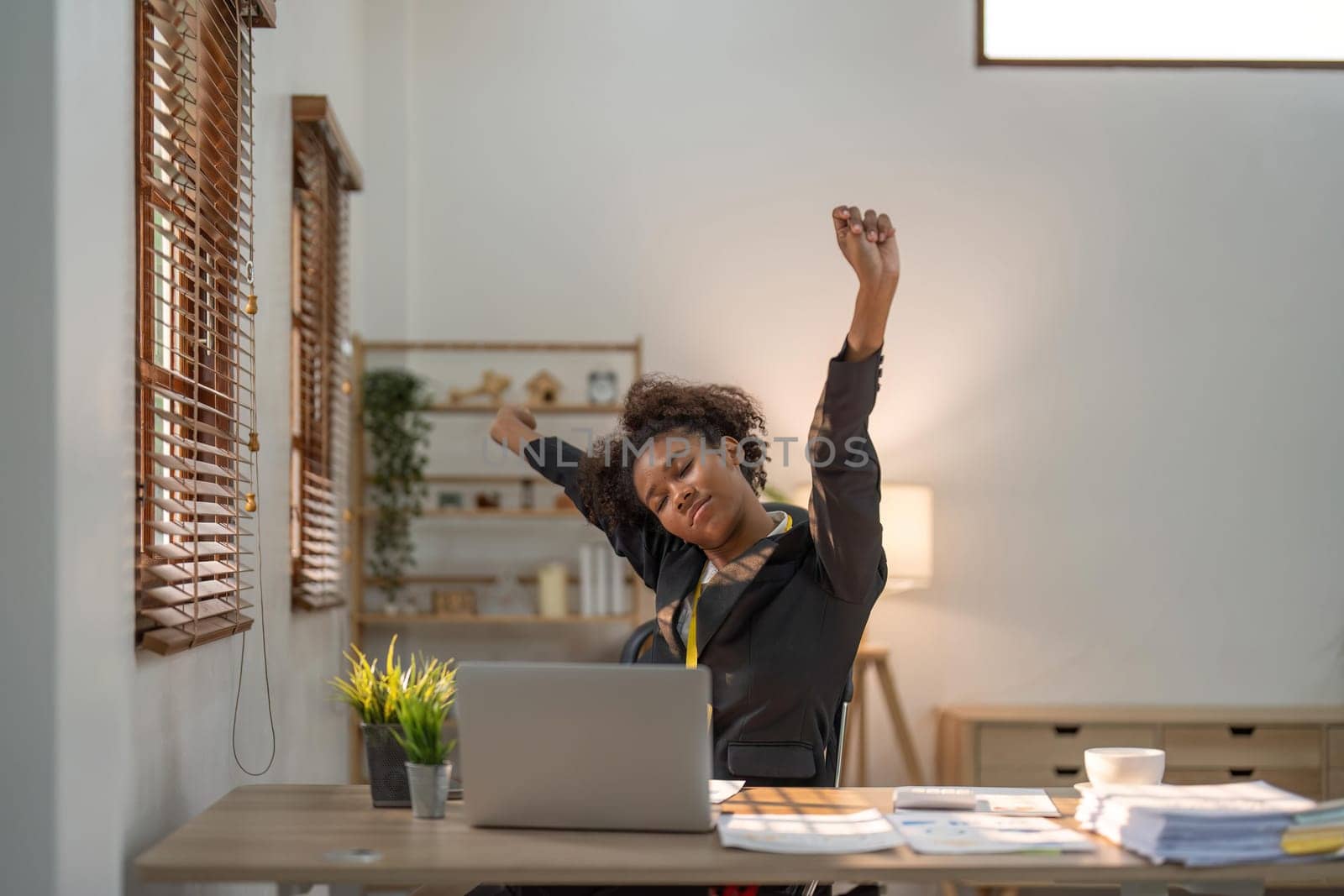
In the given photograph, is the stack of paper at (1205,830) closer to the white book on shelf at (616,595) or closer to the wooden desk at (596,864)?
the wooden desk at (596,864)

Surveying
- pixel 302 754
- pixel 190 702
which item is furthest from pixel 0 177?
pixel 302 754

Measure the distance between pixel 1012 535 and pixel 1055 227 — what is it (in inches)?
44.8

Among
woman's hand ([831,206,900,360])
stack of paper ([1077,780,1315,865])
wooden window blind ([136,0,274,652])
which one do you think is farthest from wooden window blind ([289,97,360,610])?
stack of paper ([1077,780,1315,865])

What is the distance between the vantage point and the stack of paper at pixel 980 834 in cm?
163

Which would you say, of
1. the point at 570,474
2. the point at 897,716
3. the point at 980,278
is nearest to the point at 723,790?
the point at 570,474

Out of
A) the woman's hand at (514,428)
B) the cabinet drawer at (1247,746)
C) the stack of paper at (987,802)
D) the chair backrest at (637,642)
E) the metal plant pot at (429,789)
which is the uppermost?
the woman's hand at (514,428)

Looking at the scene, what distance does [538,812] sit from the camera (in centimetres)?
176

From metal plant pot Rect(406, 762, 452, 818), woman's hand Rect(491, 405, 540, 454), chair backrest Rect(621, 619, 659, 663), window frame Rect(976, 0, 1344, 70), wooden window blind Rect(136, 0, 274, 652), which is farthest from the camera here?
window frame Rect(976, 0, 1344, 70)

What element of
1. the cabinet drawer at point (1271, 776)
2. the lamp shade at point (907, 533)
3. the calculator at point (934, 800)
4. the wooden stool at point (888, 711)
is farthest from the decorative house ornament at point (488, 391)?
the calculator at point (934, 800)

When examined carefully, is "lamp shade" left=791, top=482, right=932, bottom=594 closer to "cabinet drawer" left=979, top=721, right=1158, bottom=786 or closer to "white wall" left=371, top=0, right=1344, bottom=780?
"white wall" left=371, top=0, right=1344, bottom=780

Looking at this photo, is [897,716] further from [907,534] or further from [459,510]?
[459,510]

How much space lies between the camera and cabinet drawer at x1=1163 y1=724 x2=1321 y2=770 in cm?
448

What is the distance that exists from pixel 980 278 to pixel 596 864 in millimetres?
3738

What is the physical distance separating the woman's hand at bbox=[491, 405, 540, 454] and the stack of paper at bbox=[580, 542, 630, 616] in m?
1.67
